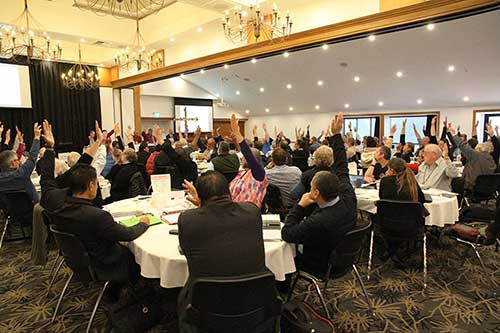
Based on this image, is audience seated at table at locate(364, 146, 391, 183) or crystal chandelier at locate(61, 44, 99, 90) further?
crystal chandelier at locate(61, 44, 99, 90)

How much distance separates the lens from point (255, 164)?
3129mm

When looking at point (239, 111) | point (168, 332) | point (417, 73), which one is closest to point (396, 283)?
point (168, 332)

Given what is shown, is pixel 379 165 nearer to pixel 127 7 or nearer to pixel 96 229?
pixel 96 229

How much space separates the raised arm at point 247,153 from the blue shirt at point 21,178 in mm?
2980

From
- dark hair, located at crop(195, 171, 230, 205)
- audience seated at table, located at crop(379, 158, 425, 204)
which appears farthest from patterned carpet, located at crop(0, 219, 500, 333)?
dark hair, located at crop(195, 171, 230, 205)

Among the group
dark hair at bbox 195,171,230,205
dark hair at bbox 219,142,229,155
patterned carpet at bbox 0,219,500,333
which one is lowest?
patterned carpet at bbox 0,219,500,333

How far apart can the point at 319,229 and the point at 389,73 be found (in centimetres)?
1044

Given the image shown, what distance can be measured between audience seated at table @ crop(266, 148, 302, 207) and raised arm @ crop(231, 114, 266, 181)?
56.2 inches

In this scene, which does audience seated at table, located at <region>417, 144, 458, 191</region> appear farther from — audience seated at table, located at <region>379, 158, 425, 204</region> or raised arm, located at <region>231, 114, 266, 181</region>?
raised arm, located at <region>231, 114, 266, 181</region>

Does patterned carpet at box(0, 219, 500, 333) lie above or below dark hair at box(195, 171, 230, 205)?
below

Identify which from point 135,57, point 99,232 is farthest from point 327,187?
point 135,57

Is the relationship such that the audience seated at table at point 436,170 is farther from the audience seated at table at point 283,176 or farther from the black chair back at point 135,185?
the black chair back at point 135,185

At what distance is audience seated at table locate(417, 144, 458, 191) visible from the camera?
15.4ft

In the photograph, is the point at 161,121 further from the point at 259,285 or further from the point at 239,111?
the point at 259,285
